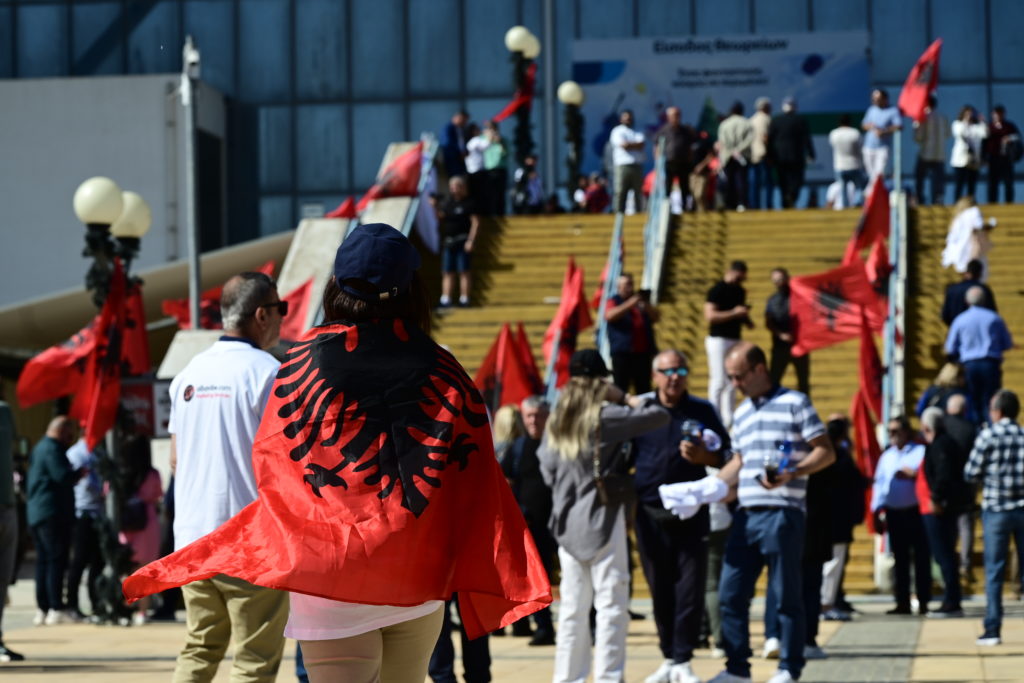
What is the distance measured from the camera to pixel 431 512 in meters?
4.43

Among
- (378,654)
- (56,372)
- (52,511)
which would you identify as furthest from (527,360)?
(378,654)

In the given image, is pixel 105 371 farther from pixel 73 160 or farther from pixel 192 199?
pixel 73 160

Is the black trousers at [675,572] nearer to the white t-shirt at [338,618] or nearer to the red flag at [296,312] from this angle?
the white t-shirt at [338,618]

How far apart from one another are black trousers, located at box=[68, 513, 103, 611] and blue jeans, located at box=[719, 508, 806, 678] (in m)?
7.52

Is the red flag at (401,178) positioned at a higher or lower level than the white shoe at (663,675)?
higher

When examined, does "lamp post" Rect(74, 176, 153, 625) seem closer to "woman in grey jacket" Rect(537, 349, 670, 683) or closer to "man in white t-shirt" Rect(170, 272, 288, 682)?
"woman in grey jacket" Rect(537, 349, 670, 683)

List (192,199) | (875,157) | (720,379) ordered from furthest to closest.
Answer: (875,157)
(192,199)
(720,379)

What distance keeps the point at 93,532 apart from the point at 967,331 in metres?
8.29

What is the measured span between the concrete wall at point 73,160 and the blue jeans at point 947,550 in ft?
84.2

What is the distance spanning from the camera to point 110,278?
15.5 meters

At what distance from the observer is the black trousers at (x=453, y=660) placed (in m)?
7.92

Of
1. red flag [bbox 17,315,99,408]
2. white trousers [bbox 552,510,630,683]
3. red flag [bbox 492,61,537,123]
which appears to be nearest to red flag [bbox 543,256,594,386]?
red flag [bbox 17,315,99,408]

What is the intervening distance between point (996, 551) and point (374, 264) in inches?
310

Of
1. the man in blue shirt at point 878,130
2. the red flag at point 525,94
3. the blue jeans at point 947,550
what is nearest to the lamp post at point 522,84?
the red flag at point 525,94
